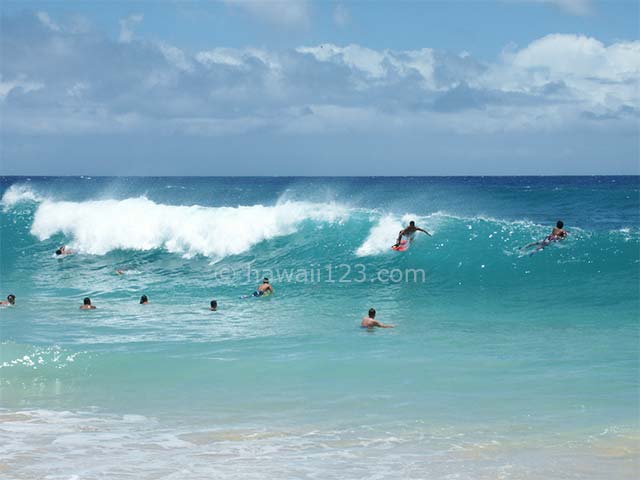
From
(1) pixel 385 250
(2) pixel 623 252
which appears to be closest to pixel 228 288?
(1) pixel 385 250

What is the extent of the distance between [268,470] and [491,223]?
56.3 feet

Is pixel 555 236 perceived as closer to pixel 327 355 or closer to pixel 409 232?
pixel 409 232

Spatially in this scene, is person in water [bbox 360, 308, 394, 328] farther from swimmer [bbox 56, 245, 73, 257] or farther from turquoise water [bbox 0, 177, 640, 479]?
swimmer [bbox 56, 245, 73, 257]

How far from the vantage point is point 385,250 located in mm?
22781

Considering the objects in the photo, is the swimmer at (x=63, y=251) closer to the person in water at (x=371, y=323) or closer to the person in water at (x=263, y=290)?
the person in water at (x=263, y=290)

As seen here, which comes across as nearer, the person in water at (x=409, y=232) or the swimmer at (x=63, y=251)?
the person in water at (x=409, y=232)

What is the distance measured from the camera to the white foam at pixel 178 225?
26.0 meters

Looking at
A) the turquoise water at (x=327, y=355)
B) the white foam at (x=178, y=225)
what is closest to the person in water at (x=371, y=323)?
the turquoise water at (x=327, y=355)

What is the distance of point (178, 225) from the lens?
92.7ft

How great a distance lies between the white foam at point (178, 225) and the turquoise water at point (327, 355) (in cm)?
12

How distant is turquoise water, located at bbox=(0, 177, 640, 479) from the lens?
820cm

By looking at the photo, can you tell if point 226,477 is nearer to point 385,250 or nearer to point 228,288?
point 228,288

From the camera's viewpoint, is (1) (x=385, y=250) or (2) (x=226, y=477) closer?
(2) (x=226, y=477)

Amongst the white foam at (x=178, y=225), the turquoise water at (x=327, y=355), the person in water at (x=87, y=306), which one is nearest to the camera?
the turquoise water at (x=327, y=355)
